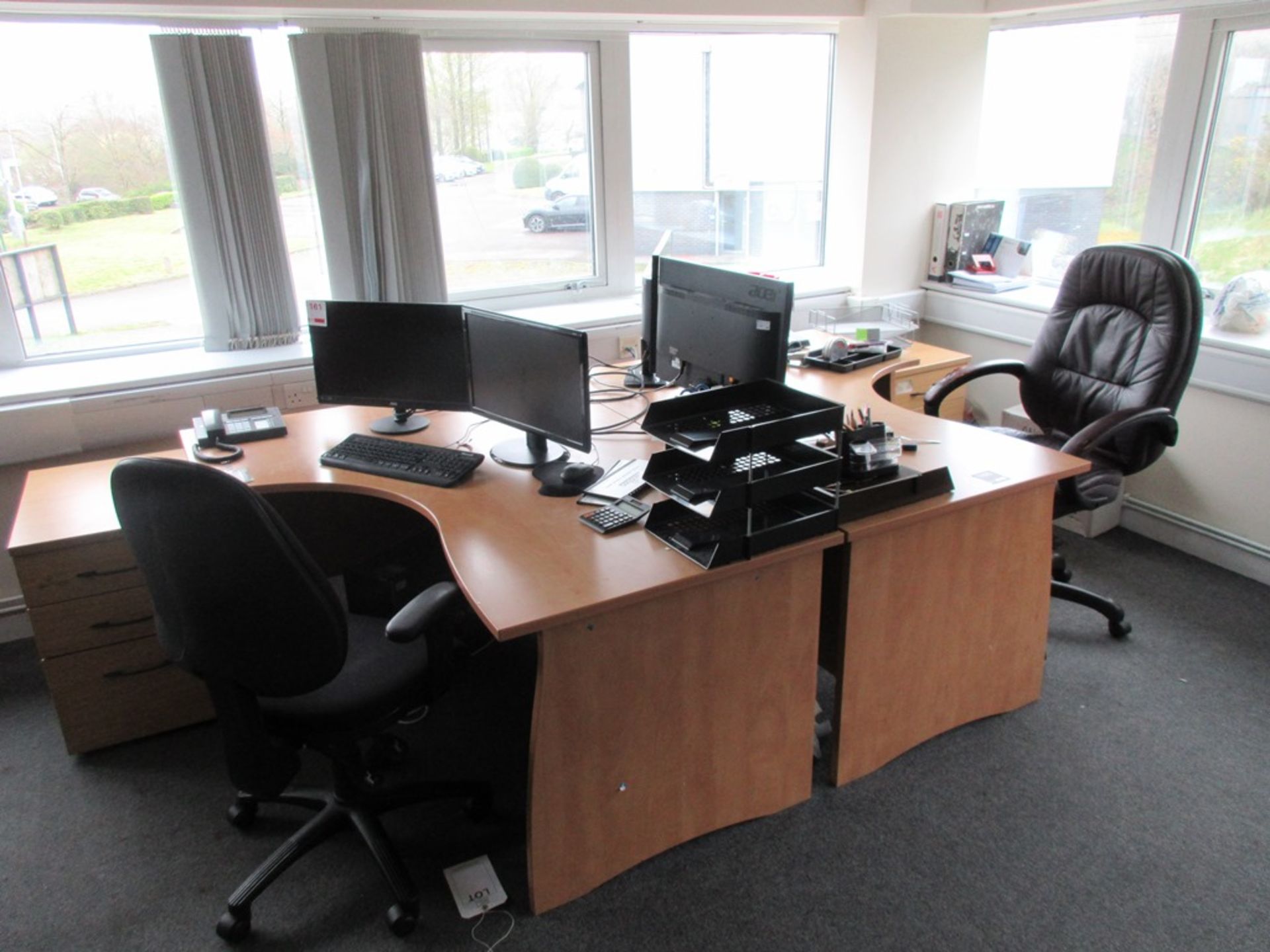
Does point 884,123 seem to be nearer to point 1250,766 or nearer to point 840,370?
point 840,370

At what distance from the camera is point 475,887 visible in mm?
2031

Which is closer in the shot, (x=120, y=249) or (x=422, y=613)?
(x=422, y=613)

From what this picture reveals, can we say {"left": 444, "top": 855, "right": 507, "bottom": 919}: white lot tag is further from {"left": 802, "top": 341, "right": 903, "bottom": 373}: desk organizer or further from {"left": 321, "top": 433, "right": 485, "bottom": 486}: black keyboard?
{"left": 802, "top": 341, "right": 903, "bottom": 373}: desk organizer

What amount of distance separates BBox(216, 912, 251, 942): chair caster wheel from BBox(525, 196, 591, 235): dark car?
2.84 m

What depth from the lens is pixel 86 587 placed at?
2428 millimetres

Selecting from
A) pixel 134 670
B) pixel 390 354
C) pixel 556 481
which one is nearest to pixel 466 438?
pixel 390 354

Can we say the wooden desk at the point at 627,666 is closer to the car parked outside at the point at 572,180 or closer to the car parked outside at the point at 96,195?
the car parked outside at the point at 96,195

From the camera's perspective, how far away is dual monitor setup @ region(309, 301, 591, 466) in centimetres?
236

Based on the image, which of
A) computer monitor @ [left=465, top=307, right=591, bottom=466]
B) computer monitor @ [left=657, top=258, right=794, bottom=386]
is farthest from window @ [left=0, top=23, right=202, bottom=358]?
computer monitor @ [left=657, top=258, right=794, bottom=386]

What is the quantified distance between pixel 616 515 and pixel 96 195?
2.41 meters

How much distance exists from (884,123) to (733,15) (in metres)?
0.84

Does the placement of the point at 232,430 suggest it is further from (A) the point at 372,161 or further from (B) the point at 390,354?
(A) the point at 372,161

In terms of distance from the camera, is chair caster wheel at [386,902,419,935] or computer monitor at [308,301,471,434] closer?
chair caster wheel at [386,902,419,935]

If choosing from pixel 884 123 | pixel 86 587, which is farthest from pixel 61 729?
pixel 884 123
